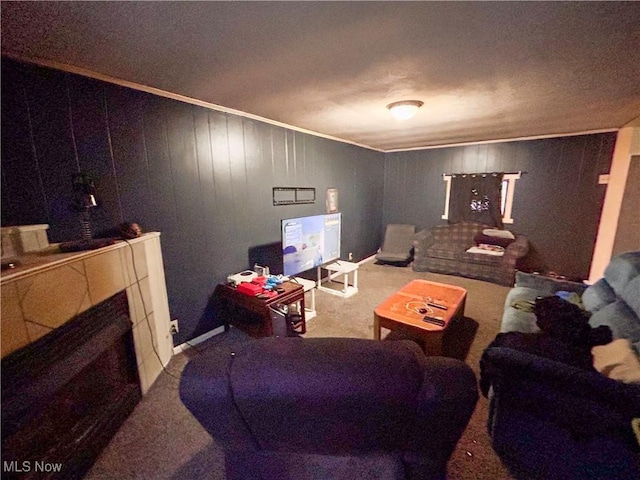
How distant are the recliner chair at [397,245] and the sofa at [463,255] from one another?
373mm

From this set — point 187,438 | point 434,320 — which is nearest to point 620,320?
point 434,320

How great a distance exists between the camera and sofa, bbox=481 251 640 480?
1142mm

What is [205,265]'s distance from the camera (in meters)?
2.59

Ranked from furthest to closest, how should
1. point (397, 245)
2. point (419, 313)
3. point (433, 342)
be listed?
point (397, 245) < point (419, 313) < point (433, 342)

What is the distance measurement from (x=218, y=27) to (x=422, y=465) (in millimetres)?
2028

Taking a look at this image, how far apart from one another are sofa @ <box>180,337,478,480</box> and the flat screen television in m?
2.03

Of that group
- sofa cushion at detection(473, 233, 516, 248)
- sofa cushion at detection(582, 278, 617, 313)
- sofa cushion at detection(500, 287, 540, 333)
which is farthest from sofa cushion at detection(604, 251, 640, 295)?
sofa cushion at detection(473, 233, 516, 248)

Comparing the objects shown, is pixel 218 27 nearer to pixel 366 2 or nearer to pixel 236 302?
pixel 366 2

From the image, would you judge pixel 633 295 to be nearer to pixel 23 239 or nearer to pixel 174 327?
pixel 174 327

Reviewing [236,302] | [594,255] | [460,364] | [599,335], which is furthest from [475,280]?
[460,364]

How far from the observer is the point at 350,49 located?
1502 mm

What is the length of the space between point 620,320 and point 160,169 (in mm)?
3519

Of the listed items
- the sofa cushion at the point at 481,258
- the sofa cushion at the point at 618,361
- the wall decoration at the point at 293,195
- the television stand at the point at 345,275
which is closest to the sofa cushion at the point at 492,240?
the sofa cushion at the point at 481,258

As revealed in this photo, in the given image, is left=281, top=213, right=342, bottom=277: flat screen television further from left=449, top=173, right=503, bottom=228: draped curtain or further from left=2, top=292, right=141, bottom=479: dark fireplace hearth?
left=449, top=173, right=503, bottom=228: draped curtain
